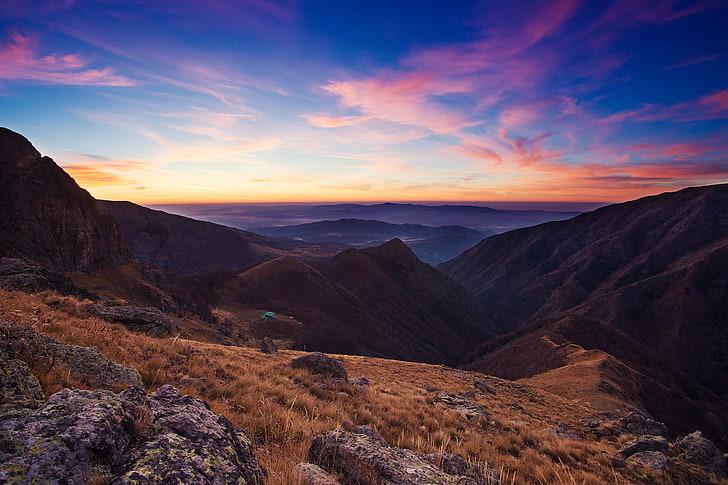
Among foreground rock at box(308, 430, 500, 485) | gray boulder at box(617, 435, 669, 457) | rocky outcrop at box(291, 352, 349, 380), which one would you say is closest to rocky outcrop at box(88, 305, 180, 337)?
rocky outcrop at box(291, 352, 349, 380)

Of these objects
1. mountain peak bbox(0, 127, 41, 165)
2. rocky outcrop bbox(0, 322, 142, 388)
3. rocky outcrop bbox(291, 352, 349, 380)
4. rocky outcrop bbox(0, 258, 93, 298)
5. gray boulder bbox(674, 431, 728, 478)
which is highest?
mountain peak bbox(0, 127, 41, 165)

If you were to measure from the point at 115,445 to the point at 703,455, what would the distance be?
17186 millimetres

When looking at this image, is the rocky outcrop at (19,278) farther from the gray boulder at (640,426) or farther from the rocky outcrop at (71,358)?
the gray boulder at (640,426)

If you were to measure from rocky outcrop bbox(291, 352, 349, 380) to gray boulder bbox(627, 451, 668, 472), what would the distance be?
9898mm

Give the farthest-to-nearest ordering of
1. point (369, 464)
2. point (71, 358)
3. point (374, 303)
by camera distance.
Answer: point (374, 303) → point (71, 358) → point (369, 464)

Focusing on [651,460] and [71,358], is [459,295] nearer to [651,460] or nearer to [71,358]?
[651,460]

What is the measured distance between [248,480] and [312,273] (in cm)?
11013

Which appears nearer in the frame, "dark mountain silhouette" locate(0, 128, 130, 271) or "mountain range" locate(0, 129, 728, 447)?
"dark mountain silhouette" locate(0, 128, 130, 271)

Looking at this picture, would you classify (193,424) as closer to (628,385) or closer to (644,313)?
(628,385)

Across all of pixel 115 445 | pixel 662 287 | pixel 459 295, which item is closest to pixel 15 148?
pixel 115 445

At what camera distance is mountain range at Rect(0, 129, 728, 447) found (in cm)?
4297

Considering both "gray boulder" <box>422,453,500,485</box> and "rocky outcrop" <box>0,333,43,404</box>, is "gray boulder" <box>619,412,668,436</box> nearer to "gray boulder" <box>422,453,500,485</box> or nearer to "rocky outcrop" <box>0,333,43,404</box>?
"gray boulder" <box>422,453,500,485</box>

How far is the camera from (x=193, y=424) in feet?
10.8

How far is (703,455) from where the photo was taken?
10.6 metres
